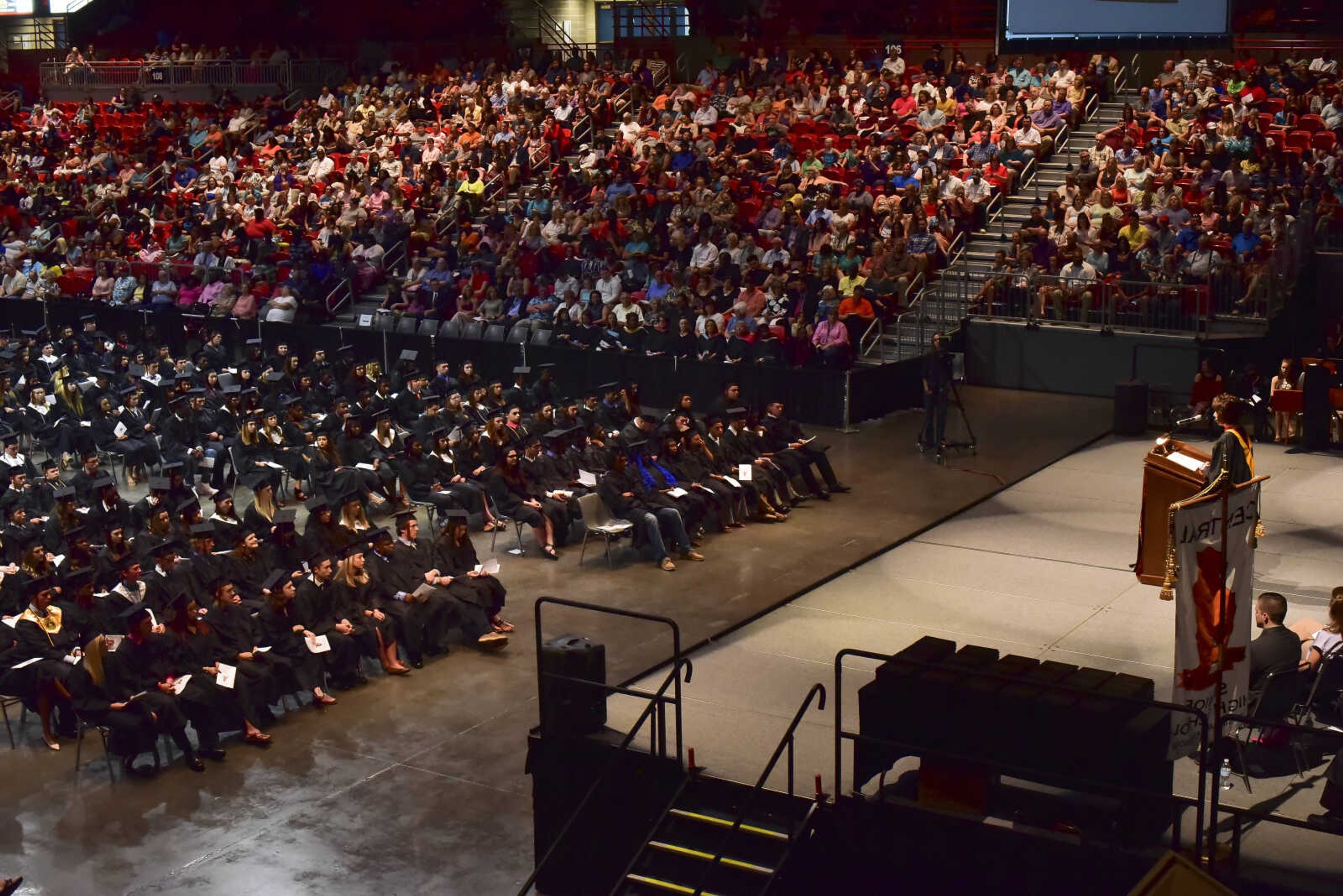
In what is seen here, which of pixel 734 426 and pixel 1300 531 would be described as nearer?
pixel 1300 531

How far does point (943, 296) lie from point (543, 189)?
8735mm

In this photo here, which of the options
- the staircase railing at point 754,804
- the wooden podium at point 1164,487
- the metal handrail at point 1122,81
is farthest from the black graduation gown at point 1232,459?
the metal handrail at point 1122,81

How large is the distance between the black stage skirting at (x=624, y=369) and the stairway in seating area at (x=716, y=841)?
386 inches

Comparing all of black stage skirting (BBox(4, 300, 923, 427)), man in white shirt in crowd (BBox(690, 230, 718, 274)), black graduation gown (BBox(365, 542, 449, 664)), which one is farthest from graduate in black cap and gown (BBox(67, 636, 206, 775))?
man in white shirt in crowd (BBox(690, 230, 718, 274))

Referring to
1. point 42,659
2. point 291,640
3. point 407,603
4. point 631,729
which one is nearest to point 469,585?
point 407,603

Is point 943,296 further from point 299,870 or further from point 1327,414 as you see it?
point 299,870

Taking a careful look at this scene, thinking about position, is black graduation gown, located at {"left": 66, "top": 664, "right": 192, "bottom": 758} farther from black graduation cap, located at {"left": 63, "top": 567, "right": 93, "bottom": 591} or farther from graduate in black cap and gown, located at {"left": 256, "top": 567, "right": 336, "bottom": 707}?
black graduation cap, located at {"left": 63, "top": 567, "right": 93, "bottom": 591}

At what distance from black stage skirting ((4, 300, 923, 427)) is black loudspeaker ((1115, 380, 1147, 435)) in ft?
9.77

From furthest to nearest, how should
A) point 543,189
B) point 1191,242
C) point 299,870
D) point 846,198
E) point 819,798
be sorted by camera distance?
1. point 543,189
2. point 846,198
3. point 1191,242
4. point 299,870
5. point 819,798

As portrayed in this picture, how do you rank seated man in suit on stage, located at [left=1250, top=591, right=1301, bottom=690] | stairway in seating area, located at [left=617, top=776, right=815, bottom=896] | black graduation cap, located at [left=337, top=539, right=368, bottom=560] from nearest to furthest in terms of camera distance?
stairway in seating area, located at [left=617, top=776, right=815, bottom=896] < seated man in suit on stage, located at [left=1250, top=591, right=1301, bottom=690] < black graduation cap, located at [left=337, top=539, right=368, bottom=560]

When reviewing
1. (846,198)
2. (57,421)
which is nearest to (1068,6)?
(846,198)

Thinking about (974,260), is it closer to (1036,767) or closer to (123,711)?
(123,711)

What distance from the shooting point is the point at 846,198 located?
2570cm

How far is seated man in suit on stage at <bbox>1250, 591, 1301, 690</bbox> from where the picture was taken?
10.2 m
